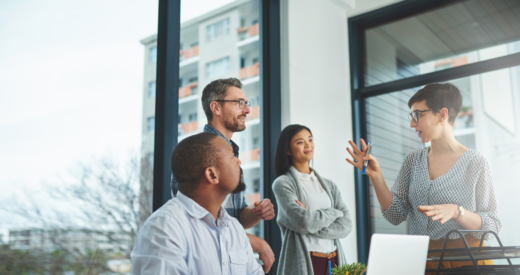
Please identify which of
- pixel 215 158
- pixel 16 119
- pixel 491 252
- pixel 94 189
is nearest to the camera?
pixel 215 158

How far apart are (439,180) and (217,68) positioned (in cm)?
161

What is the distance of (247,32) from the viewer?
3334 millimetres

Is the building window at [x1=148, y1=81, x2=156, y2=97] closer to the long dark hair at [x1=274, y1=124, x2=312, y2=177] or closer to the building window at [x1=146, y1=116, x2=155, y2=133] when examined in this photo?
the building window at [x1=146, y1=116, x2=155, y2=133]

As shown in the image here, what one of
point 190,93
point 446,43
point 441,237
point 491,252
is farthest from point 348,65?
point 491,252

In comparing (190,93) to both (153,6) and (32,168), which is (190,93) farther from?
(32,168)

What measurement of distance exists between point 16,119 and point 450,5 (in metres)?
3.42

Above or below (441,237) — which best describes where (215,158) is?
above

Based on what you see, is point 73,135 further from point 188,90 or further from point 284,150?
point 284,150

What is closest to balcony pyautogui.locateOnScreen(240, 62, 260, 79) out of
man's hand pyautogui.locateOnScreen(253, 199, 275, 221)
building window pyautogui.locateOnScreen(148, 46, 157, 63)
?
building window pyautogui.locateOnScreen(148, 46, 157, 63)

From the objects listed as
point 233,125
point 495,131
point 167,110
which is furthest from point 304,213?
point 495,131

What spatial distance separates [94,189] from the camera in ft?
7.08

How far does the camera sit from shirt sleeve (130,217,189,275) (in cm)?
122

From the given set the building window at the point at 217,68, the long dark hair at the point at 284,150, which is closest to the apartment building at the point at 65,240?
A: the long dark hair at the point at 284,150

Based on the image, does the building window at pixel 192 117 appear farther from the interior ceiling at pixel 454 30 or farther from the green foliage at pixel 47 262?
the interior ceiling at pixel 454 30
